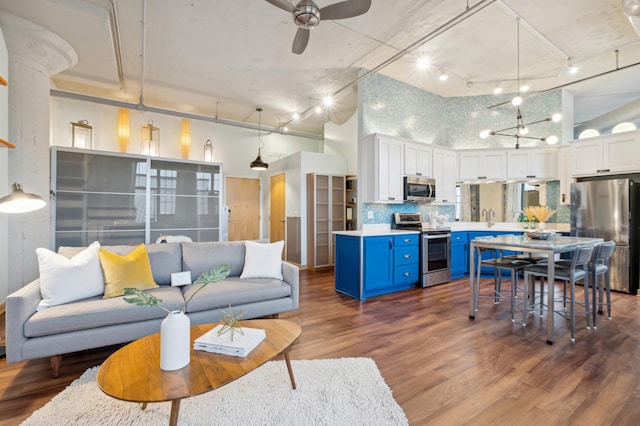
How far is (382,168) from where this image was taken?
4824 mm

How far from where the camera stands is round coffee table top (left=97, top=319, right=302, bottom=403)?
1.31m

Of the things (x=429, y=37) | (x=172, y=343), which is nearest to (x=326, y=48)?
(x=429, y=37)

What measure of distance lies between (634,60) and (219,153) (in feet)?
26.4

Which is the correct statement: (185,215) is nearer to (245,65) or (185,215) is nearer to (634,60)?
(245,65)

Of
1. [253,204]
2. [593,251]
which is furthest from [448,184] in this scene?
[253,204]

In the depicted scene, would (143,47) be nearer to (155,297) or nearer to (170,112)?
(170,112)

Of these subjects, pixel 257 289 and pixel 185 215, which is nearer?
pixel 257 289

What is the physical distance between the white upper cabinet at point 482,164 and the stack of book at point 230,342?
5542mm

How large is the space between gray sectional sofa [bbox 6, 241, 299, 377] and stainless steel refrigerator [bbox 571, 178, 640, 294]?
4.94 metres

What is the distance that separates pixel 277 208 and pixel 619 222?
6.36 metres

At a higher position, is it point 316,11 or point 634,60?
point 634,60

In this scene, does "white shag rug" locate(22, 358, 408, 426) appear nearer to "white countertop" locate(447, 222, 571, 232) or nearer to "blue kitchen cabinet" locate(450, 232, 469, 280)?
"blue kitchen cabinet" locate(450, 232, 469, 280)

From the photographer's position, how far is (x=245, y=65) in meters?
4.85

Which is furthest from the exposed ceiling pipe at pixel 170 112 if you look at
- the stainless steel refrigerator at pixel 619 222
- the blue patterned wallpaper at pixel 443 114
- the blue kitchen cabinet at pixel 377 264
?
the stainless steel refrigerator at pixel 619 222
